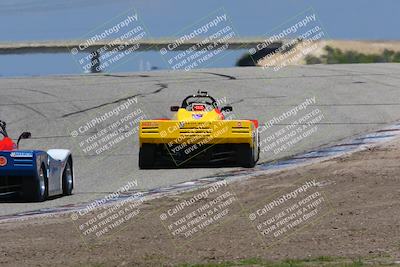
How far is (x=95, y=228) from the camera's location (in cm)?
1338

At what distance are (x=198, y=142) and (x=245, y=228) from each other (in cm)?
731

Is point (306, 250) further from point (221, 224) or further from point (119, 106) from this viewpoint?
point (119, 106)

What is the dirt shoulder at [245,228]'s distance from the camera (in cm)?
1097

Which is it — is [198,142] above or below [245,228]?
above

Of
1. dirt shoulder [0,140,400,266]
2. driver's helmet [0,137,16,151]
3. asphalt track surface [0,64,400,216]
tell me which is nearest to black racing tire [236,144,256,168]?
asphalt track surface [0,64,400,216]

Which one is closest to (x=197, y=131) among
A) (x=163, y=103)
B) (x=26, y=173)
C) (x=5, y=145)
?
(x=5, y=145)

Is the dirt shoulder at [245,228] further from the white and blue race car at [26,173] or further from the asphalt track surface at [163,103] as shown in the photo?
the asphalt track surface at [163,103]

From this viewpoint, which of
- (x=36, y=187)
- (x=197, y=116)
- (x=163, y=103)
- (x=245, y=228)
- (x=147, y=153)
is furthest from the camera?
(x=163, y=103)

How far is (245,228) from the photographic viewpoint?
1259cm

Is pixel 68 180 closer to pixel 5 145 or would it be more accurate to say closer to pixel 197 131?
pixel 5 145

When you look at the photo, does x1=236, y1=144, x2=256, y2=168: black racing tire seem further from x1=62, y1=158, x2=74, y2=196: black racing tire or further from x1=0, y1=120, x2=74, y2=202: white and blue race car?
x1=0, y1=120, x2=74, y2=202: white and blue race car

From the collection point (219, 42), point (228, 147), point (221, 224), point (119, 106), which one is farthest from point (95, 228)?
point (219, 42)

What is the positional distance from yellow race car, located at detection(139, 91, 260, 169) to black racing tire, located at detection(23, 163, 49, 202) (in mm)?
3416

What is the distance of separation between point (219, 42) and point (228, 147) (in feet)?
86.6
